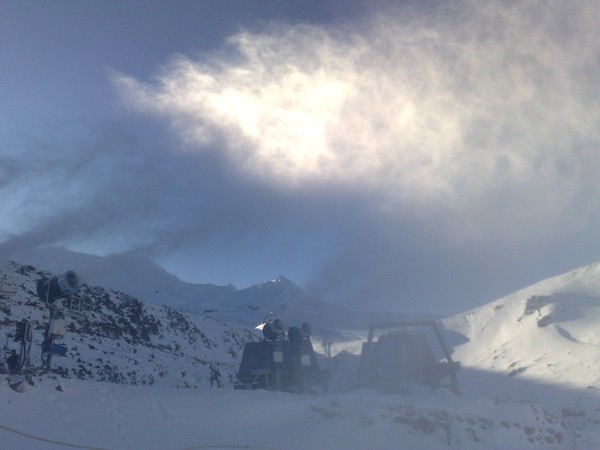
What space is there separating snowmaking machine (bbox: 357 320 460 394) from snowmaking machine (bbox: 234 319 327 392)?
9.58 metres

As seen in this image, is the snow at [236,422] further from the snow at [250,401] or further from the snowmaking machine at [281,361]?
the snowmaking machine at [281,361]

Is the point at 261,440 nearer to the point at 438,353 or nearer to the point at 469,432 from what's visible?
the point at 469,432

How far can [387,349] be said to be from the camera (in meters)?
58.0

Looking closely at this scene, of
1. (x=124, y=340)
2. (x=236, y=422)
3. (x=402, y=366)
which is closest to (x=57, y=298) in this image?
(x=236, y=422)

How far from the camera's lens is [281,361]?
43.0 metres

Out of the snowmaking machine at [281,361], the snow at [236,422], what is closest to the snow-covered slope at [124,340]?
the snowmaking machine at [281,361]

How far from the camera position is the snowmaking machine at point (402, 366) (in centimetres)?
5459

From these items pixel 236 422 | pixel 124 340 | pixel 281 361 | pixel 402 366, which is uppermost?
pixel 124 340

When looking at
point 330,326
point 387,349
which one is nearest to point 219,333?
point 387,349

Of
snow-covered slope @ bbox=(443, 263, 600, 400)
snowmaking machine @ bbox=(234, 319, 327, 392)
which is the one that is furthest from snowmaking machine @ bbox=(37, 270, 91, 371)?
snow-covered slope @ bbox=(443, 263, 600, 400)

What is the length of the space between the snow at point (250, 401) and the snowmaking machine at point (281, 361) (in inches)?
142

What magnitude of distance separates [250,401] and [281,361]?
53.7ft

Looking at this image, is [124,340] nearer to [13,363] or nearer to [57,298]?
[57,298]

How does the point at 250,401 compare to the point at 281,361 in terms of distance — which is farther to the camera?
the point at 281,361
